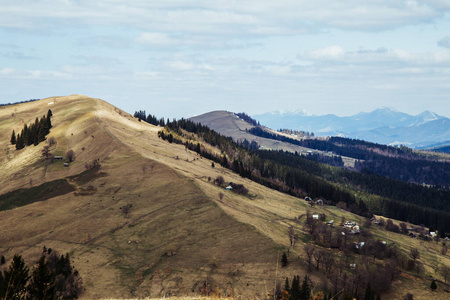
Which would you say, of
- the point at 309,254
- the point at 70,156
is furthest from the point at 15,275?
the point at 70,156

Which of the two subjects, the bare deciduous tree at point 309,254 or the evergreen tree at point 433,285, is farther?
the evergreen tree at point 433,285

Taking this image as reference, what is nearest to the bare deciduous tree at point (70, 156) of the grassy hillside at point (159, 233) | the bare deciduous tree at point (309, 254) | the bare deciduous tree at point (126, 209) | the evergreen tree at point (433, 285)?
the grassy hillside at point (159, 233)

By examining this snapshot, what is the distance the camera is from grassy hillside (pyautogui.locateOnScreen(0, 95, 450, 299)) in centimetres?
A: 9531

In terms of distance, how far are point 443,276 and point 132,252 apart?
94.9 meters

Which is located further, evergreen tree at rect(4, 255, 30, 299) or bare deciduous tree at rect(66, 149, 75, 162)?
bare deciduous tree at rect(66, 149, 75, 162)

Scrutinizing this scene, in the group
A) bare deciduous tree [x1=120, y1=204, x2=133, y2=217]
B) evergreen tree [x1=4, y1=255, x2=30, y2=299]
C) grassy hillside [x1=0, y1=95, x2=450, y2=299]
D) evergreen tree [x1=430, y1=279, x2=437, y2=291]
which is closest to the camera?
evergreen tree [x1=4, y1=255, x2=30, y2=299]

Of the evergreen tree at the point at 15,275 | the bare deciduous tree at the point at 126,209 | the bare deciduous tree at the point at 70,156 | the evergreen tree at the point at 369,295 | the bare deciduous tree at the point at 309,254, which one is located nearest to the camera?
the evergreen tree at the point at 15,275

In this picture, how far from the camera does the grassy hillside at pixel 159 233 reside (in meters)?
95.3

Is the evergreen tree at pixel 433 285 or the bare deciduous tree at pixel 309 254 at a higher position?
the bare deciduous tree at pixel 309 254

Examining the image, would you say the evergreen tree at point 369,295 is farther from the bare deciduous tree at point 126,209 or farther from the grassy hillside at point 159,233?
the bare deciduous tree at point 126,209

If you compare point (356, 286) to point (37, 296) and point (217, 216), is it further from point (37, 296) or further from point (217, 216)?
point (37, 296)

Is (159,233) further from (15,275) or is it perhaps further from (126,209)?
(15,275)

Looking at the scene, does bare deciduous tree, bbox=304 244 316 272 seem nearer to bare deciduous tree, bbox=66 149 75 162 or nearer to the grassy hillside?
the grassy hillside

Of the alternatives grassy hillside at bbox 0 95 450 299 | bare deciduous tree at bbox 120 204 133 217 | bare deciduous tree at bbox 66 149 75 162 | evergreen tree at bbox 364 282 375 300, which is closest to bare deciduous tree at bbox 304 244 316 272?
grassy hillside at bbox 0 95 450 299
